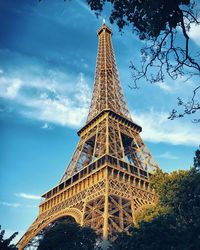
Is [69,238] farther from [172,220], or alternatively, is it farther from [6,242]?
[172,220]

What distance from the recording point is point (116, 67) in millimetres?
61156

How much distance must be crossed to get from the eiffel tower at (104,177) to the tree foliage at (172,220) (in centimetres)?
447

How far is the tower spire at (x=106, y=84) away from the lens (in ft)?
169

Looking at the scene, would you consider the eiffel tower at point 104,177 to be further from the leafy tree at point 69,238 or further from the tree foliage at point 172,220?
the tree foliage at point 172,220

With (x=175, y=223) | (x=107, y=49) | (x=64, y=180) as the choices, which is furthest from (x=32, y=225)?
(x=107, y=49)

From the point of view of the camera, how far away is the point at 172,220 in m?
19.2

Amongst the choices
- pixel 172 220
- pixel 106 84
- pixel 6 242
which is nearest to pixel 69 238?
pixel 6 242

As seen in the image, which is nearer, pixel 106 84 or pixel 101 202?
pixel 101 202

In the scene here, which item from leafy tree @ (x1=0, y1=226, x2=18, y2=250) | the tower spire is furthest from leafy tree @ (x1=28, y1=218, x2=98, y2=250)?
the tower spire

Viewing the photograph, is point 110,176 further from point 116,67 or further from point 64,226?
point 116,67

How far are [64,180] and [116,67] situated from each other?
98.6ft

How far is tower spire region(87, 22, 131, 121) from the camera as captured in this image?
51.4 m

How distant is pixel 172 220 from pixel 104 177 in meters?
13.9

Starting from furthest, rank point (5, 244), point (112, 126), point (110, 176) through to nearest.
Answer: point (112, 126)
point (110, 176)
point (5, 244)
